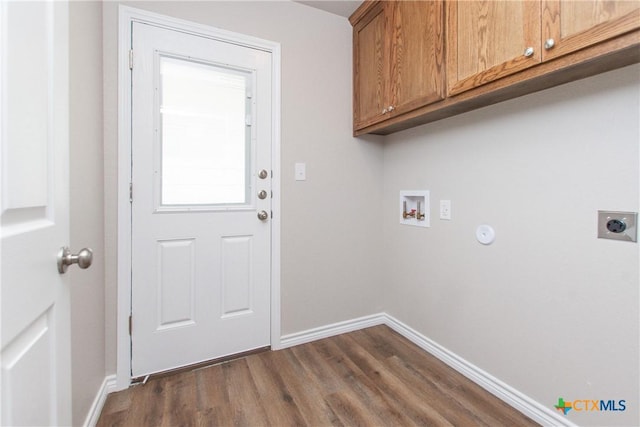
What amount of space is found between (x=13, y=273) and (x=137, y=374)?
141 cm

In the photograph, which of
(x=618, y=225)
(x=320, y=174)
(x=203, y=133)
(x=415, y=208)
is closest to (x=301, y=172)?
(x=320, y=174)

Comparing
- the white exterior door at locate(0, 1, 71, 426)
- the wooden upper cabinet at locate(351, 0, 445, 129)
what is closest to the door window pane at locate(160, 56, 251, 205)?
the wooden upper cabinet at locate(351, 0, 445, 129)

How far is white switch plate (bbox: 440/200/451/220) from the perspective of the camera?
170cm

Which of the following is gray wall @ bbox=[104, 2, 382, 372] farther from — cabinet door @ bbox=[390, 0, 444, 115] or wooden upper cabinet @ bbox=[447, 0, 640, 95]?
wooden upper cabinet @ bbox=[447, 0, 640, 95]

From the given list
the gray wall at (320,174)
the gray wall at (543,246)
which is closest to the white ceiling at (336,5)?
the gray wall at (320,174)

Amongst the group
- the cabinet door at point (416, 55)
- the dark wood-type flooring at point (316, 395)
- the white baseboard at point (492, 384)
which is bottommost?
the dark wood-type flooring at point (316, 395)

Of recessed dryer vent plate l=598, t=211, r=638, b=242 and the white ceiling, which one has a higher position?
the white ceiling

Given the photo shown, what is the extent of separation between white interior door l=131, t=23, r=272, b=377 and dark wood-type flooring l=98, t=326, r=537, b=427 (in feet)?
0.55

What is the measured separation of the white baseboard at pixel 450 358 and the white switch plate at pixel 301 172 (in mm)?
Result: 1087

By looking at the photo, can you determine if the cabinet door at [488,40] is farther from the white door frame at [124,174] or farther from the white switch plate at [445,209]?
the white door frame at [124,174]

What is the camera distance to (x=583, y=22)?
913 millimetres

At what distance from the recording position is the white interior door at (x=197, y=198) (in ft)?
5.11

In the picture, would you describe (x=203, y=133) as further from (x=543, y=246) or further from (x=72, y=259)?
(x=543, y=246)

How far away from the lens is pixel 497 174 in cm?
145
